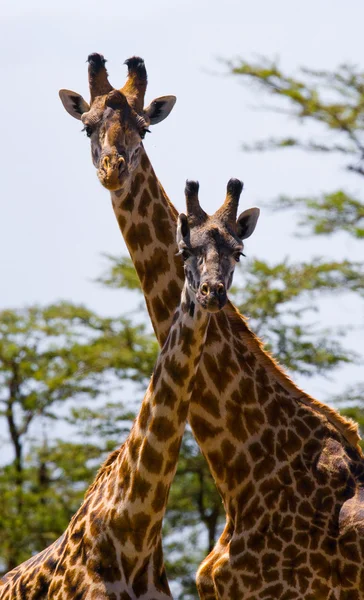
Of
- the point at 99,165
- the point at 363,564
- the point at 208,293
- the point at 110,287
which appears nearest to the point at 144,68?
the point at 99,165

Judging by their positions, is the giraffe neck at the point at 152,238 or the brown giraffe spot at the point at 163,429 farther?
the giraffe neck at the point at 152,238

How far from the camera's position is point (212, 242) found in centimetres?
848

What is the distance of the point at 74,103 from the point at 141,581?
410 centimetres

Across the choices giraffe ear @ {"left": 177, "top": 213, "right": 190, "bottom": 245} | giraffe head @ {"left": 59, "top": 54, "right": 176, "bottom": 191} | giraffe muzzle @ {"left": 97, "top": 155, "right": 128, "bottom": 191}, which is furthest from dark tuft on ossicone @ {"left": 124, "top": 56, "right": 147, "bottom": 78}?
giraffe ear @ {"left": 177, "top": 213, "right": 190, "bottom": 245}

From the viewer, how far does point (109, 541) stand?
8961 millimetres

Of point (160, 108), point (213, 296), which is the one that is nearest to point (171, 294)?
point (160, 108)

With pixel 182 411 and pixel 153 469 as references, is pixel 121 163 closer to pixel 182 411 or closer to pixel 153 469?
pixel 182 411

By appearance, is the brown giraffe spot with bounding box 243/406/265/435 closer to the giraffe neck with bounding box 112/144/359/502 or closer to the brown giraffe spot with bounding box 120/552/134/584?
the giraffe neck with bounding box 112/144/359/502

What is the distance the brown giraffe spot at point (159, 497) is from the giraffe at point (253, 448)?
1151mm

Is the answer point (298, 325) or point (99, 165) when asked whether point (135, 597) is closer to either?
point (99, 165)

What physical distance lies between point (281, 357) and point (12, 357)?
6130 mm

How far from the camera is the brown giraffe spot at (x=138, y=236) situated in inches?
425

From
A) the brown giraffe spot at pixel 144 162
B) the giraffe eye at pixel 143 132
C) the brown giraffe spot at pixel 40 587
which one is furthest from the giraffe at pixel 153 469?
the brown giraffe spot at pixel 144 162

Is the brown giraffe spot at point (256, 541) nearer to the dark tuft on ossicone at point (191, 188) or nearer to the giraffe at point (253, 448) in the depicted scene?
the giraffe at point (253, 448)
